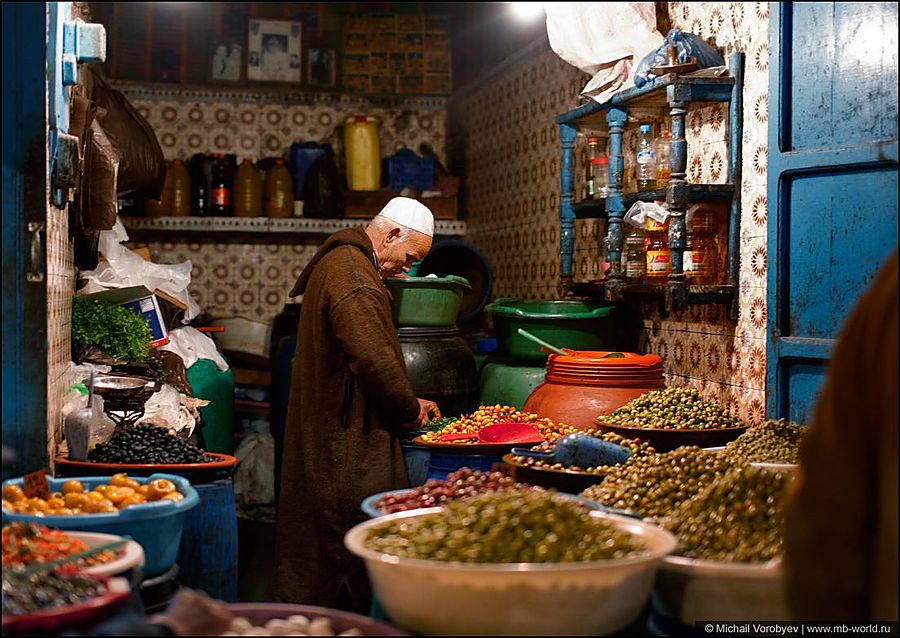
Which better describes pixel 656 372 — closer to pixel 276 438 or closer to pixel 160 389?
pixel 160 389

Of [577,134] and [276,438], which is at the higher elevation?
[577,134]

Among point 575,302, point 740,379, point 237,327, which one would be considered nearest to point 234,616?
point 740,379

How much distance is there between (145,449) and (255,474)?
4019 millimetres

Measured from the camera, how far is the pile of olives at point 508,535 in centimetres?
222

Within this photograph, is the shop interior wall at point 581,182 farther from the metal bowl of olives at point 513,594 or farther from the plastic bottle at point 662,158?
the metal bowl of olives at point 513,594

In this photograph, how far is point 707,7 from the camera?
491cm

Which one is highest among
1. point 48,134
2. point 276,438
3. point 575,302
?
point 48,134

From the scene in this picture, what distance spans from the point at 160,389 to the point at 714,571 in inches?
142

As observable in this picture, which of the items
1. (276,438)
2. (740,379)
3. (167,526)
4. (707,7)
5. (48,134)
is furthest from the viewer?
(276,438)

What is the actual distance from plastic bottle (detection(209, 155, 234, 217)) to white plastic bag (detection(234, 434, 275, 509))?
2.10 metres

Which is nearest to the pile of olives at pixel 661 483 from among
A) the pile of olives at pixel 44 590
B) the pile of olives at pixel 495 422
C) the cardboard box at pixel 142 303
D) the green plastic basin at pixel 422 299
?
the pile of olives at pixel 495 422

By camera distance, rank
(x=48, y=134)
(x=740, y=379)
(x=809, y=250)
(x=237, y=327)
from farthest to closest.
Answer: (x=237, y=327) < (x=740, y=379) < (x=809, y=250) < (x=48, y=134)

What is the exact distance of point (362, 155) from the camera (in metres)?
8.91

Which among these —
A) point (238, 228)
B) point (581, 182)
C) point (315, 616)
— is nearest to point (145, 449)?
point (315, 616)
